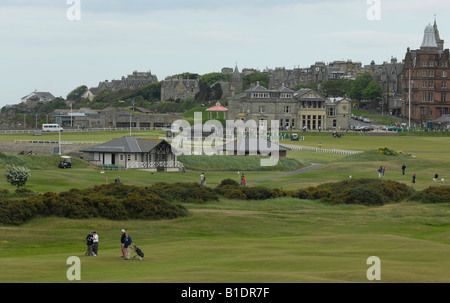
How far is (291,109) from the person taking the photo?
15900 cm

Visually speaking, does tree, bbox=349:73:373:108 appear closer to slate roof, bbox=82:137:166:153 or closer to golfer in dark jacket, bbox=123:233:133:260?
slate roof, bbox=82:137:166:153

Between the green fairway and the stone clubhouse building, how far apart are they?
9115 cm

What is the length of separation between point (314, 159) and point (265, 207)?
44023mm

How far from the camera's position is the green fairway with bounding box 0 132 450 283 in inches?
1020

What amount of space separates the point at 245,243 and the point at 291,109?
125 meters

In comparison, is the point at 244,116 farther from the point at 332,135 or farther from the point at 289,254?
the point at 289,254

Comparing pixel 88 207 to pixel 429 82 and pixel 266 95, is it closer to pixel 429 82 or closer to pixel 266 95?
pixel 266 95

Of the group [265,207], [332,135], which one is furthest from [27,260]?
[332,135]

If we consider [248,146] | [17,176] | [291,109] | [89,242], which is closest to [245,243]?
[89,242]

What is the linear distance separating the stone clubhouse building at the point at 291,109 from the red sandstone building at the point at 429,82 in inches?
759

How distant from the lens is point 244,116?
157125 mm

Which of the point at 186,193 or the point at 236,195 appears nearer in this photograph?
the point at 186,193

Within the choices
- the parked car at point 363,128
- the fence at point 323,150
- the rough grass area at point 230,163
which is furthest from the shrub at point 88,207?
the parked car at point 363,128

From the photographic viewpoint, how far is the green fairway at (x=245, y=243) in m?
25.9
